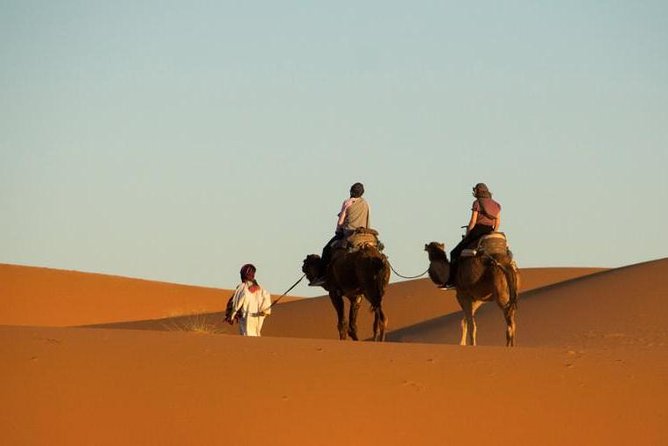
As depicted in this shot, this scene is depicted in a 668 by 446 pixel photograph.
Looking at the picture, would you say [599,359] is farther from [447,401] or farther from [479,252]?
[479,252]

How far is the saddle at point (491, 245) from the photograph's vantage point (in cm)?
2181

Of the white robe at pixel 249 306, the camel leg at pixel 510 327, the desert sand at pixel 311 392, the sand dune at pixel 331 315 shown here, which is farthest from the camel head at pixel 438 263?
the sand dune at pixel 331 315

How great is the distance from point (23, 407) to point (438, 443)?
347cm

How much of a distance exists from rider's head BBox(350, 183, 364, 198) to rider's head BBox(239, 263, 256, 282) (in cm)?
240

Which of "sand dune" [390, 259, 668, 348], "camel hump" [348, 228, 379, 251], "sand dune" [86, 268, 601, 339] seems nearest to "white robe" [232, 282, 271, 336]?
"camel hump" [348, 228, 379, 251]

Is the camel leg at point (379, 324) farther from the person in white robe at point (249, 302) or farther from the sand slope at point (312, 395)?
the sand slope at point (312, 395)

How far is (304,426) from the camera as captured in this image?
1288 cm

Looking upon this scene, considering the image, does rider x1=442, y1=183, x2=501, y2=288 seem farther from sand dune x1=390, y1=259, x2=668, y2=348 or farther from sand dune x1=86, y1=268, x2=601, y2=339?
sand dune x1=86, y1=268, x2=601, y2=339

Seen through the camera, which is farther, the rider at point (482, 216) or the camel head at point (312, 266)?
the camel head at point (312, 266)

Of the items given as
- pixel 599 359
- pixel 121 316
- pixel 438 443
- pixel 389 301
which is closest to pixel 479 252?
pixel 599 359

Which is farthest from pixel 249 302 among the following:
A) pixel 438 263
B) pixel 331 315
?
pixel 331 315

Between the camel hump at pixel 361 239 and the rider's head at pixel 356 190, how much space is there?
0.53 metres

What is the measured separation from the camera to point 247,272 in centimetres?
2194

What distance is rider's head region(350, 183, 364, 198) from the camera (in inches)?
926
